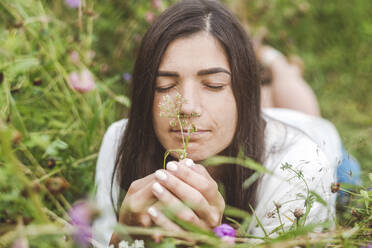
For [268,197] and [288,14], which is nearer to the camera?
[268,197]

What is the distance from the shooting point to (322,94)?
3.18 meters

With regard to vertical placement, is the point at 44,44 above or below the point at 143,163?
above

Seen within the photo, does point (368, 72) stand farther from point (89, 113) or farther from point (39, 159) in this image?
point (39, 159)

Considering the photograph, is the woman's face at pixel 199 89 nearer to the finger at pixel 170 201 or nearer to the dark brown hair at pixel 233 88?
the dark brown hair at pixel 233 88

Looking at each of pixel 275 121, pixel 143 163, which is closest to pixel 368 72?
pixel 275 121

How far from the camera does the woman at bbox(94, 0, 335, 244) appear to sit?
2.68 feet

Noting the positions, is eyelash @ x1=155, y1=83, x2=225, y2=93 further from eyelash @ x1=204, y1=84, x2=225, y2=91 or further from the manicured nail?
the manicured nail

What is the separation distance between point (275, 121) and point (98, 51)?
142 centimetres

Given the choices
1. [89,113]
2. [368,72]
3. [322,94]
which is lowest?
[89,113]

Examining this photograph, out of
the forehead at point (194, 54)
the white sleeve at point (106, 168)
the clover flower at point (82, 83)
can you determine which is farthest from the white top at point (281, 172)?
the forehead at point (194, 54)

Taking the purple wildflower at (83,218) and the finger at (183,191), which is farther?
the finger at (183,191)

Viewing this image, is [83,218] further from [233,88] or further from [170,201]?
[233,88]

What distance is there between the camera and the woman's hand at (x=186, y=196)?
0.76 metres

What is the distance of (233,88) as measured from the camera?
114 centimetres
